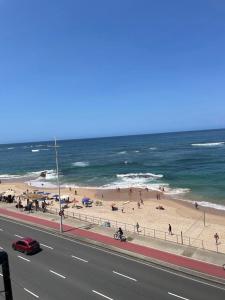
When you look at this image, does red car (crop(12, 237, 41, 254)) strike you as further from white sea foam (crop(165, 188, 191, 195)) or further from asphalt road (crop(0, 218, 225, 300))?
white sea foam (crop(165, 188, 191, 195))

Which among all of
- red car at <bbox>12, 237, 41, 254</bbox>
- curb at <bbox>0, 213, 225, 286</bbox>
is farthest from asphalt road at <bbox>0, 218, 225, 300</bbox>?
curb at <bbox>0, 213, 225, 286</bbox>

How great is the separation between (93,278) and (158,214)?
88.0 feet

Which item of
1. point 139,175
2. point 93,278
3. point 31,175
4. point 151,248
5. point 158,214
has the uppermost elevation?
point 93,278

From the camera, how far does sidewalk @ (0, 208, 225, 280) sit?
24.4m

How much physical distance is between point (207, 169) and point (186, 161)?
17.8 meters

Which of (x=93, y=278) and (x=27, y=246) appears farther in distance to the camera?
(x=27, y=246)

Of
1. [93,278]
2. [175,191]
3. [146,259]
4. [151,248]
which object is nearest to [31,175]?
[175,191]

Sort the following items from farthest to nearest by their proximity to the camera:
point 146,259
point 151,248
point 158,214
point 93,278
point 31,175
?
point 31,175 < point 158,214 < point 151,248 < point 146,259 < point 93,278

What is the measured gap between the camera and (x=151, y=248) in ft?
93.0

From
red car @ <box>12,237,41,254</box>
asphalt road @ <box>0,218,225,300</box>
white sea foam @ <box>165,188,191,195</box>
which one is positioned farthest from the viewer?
white sea foam @ <box>165,188,191,195</box>

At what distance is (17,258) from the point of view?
26.5 m

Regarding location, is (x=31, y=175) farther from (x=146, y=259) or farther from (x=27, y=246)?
(x=146, y=259)

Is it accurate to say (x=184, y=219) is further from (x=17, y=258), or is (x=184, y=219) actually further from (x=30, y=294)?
(x=30, y=294)

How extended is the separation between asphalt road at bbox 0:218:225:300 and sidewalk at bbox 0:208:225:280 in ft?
5.15
